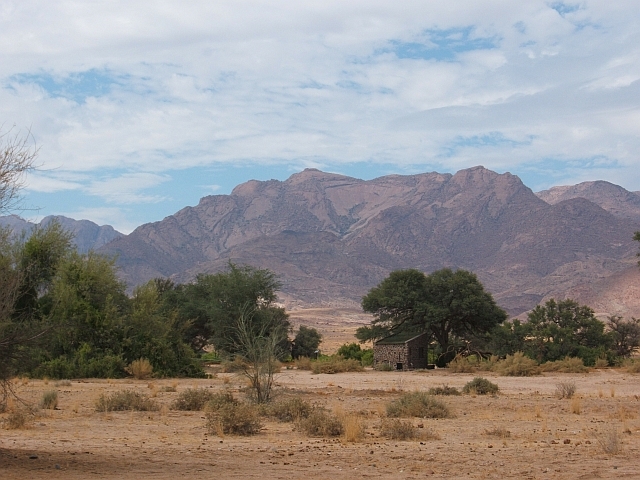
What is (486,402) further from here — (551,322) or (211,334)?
(211,334)

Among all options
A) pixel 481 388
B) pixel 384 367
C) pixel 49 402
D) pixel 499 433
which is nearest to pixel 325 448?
pixel 499 433

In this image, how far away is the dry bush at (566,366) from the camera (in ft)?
162

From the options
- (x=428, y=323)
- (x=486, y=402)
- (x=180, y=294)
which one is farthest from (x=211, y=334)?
(x=486, y=402)

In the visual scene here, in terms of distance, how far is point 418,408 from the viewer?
22031 mm

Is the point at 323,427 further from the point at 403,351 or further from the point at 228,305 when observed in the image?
the point at 228,305

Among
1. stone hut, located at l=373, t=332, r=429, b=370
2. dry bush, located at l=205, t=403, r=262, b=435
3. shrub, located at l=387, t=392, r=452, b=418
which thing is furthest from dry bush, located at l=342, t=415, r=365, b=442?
stone hut, located at l=373, t=332, r=429, b=370

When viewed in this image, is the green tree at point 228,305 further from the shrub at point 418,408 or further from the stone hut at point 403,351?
the shrub at point 418,408

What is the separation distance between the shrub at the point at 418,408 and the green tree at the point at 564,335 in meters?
34.3

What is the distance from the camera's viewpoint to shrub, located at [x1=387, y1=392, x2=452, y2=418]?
2180cm

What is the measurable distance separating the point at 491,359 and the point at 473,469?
41537 mm

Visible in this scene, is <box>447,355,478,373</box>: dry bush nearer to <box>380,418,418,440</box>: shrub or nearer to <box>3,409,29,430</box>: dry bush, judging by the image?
<box>380,418,418,440</box>: shrub

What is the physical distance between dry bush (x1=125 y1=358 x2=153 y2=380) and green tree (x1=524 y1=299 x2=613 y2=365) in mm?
28982

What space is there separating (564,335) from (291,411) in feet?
128

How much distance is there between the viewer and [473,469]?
13336 mm
